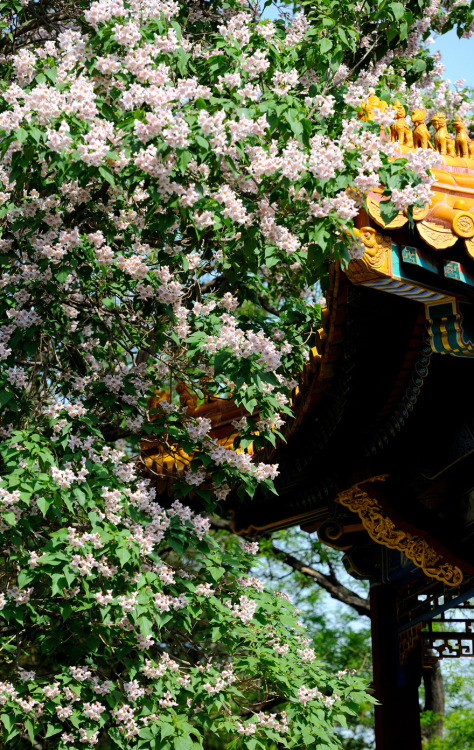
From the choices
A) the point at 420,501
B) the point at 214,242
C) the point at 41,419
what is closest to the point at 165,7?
the point at 214,242

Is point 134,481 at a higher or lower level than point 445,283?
lower

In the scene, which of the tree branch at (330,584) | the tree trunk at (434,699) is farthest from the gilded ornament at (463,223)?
the tree trunk at (434,699)

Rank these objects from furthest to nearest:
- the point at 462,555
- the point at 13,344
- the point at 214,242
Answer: the point at 462,555
the point at 214,242
the point at 13,344

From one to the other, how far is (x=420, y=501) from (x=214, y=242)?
2.11 metres

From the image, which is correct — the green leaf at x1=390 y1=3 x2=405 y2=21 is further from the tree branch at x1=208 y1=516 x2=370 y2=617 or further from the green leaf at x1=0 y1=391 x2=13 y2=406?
the tree branch at x1=208 y1=516 x2=370 y2=617

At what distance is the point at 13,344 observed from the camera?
14.6 feet

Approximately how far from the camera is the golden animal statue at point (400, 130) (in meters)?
4.26

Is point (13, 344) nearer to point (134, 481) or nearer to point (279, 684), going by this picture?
point (134, 481)

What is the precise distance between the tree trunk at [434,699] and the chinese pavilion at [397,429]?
759 cm

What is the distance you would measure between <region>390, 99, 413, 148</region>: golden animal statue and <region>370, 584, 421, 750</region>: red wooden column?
391cm

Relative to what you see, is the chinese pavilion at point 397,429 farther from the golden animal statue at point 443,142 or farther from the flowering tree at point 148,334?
the flowering tree at point 148,334

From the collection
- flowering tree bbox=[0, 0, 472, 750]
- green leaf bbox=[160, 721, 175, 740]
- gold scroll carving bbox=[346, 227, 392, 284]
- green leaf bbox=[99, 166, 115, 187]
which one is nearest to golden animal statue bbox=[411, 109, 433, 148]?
flowering tree bbox=[0, 0, 472, 750]

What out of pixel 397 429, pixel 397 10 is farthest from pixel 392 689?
pixel 397 10

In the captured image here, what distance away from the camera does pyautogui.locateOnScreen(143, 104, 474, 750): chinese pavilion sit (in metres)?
3.91
